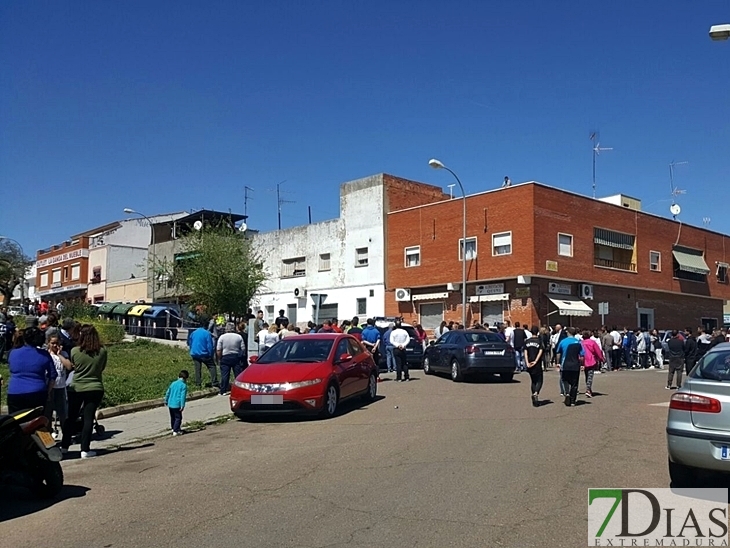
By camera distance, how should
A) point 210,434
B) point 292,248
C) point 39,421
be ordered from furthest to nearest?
point 292,248
point 210,434
point 39,421

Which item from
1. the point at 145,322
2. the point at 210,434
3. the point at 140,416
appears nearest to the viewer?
the point at 210,434

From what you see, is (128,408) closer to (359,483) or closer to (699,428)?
(359,483)

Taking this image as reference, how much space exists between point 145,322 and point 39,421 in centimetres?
3472

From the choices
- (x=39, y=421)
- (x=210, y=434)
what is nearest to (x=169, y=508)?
(x=39, y=421)

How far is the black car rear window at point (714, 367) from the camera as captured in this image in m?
7.27

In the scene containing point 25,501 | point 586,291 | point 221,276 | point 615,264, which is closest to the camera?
point 25,501

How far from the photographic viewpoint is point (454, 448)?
9562 mm

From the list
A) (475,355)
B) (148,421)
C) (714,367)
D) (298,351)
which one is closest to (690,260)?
(475,355)

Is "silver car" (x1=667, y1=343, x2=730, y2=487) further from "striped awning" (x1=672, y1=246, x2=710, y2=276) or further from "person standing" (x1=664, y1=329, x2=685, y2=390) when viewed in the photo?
"striped awning" (x1=672, y1=246, x2=710, y2=276)

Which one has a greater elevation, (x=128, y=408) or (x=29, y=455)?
(x=29, y=455)

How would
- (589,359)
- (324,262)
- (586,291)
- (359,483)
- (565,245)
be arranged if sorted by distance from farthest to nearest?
(324,262)
(586,291)
(565,245)
(589,359)
(359,483)

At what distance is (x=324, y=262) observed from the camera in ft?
136

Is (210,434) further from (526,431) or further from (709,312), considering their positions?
(709,312)

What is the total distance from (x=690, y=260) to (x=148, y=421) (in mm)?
36786
